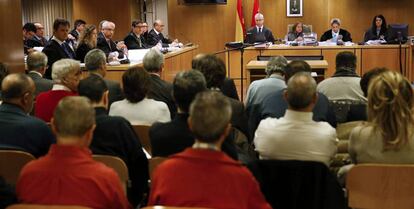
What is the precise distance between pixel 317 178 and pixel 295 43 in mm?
8677

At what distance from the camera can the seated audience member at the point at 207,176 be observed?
2229 mm

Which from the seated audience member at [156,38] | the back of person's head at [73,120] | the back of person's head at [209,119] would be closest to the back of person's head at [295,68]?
the back of person's head at [209,119]

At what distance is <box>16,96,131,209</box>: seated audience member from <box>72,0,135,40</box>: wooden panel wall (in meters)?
11.1

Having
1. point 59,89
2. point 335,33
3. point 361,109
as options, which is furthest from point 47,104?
point 335,33

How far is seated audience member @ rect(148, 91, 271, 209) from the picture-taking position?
2.23 metres

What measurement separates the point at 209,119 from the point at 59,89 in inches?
103

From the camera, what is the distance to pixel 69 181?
2311 millimetres

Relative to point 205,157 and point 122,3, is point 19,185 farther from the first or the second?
point 122,3

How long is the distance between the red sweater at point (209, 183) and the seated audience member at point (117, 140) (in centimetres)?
102

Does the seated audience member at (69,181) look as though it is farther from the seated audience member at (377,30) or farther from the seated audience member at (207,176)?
the seated audience member at (377,30)

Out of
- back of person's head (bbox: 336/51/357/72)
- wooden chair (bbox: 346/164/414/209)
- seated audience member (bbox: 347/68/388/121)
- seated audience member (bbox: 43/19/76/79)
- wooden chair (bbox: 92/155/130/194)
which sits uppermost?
seated audience member (bbox: 43/19/76/79)

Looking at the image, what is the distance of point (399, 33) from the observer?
35.1 ft

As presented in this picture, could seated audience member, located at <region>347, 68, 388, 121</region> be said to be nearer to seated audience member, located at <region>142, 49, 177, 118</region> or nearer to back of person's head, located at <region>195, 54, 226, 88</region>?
back of person's head, located at <region>195, 54, 226, 88</region>

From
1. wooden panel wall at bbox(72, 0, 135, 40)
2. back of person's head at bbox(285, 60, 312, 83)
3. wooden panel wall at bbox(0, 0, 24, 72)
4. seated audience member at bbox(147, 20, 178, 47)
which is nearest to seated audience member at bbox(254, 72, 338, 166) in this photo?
back of person's head at bbox(285, 60, 312, 83)
